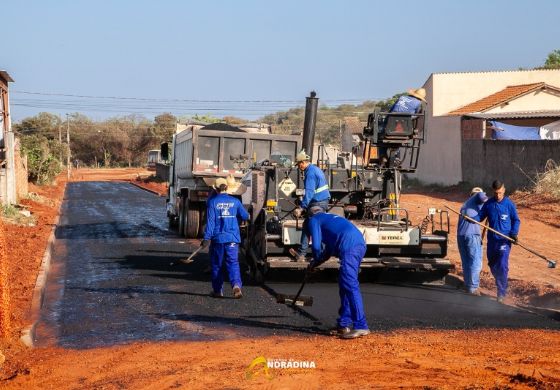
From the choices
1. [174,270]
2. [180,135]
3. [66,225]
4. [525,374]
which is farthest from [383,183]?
[66,225]

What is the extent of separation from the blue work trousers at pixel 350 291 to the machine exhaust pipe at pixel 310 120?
6819 millimetres

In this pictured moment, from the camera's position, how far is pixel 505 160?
2875 centimetres

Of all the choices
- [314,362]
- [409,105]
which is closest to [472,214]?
Result: [409,105]

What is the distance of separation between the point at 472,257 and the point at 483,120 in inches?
863

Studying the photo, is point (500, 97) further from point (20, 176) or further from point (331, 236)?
point (331, 236)

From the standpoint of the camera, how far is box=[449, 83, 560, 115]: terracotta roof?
115 ft

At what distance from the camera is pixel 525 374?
6754mm

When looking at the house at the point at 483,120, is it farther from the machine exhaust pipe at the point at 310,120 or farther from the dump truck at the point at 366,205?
the dump truck at the point at 366,205

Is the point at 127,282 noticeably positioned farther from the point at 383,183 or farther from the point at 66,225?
the point at 66,225

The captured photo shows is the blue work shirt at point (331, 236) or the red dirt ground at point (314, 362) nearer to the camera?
the red dirt ground at point (314, 362)

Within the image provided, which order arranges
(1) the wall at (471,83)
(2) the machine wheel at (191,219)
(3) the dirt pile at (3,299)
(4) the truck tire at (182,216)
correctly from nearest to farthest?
(3) the dirt pile at (3,299), (2) the machine wheel at (191,219), (4) the truck tire at (182,216), (1) the wall at (471,83)

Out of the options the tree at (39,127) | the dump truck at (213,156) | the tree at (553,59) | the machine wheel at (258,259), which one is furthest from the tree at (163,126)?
the machine wheel at (258,259)

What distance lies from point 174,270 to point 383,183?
3.88 meters

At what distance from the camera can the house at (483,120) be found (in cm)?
2838
